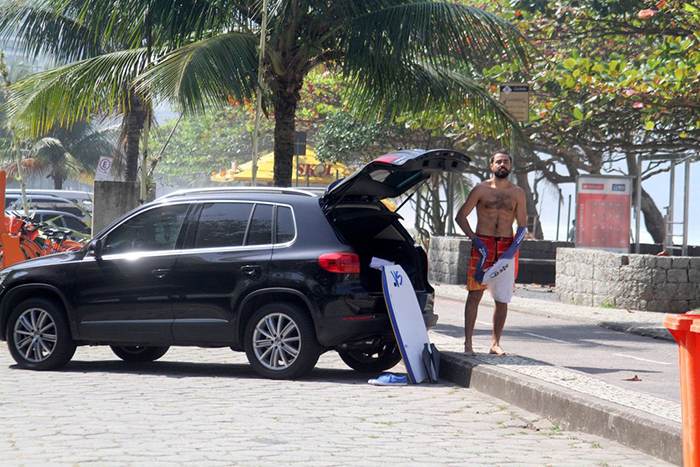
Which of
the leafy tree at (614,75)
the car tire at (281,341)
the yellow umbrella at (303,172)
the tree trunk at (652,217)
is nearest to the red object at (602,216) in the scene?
the leafy tree at (614,75)

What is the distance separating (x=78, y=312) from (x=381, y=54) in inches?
228

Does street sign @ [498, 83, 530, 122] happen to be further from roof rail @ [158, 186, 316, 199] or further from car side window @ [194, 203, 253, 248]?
car side window @ [194, 203, 253, 248]

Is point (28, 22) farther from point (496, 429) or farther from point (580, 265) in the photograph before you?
point (496, 429)

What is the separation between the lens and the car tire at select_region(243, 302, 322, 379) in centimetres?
930

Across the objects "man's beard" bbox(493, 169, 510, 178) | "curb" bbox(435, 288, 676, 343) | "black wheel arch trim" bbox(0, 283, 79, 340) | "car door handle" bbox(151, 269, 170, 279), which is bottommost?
"curb" bbox(435, 288, 676, 343)

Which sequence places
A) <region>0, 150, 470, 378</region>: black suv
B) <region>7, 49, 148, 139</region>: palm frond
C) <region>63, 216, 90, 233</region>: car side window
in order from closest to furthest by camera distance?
<region>0, 150, 470, 378</region>: black suv → <region>7, 49, 148, 139</region>: palm frond → <region>63, 216, 90, 233</region>: car side window

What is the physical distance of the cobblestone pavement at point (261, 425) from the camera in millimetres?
6289

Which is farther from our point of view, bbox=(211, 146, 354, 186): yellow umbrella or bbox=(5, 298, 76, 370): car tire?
bbox=(211, 146, 354, 186): yellow umbrella

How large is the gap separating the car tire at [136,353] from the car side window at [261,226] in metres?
1.82

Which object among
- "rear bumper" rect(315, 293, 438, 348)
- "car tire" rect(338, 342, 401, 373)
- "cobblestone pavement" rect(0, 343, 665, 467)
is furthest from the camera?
"car tire" rect(338, 342, 401, 373)

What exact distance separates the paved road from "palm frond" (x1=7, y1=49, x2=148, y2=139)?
5546 mm

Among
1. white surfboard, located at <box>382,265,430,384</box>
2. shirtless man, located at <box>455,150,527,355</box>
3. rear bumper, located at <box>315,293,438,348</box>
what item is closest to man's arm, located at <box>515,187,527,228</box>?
shirtless man, located at <box>455,150,527,355</box>

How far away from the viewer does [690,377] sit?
5441 mm

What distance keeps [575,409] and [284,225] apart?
3264mm
